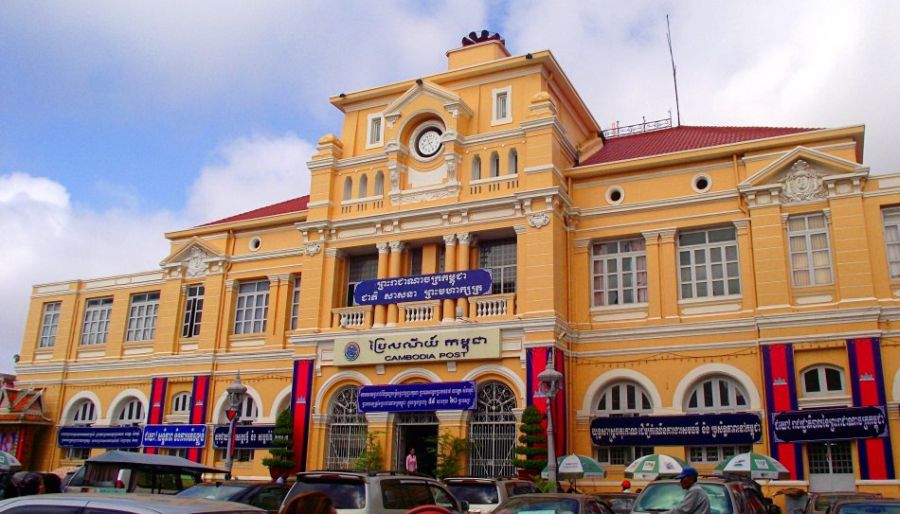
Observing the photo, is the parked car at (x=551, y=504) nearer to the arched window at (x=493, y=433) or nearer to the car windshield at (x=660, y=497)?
the car windshield at (x=660, y=497)

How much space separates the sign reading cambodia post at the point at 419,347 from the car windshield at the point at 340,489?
12138 mm

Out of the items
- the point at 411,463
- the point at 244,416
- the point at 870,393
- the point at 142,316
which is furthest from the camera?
the point at 142,316

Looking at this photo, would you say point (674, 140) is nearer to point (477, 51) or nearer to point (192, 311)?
point (477, 51)

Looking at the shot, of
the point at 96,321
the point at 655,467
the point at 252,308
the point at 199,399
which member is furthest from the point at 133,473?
the point at 96,321

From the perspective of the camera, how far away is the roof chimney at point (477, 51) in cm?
2758

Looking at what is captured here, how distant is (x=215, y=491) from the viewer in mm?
13352

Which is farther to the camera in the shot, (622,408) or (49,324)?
(49,324)

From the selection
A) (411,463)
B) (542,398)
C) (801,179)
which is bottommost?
(411,463)

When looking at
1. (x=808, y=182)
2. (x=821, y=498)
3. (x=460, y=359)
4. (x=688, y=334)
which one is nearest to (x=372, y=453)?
(x=460, y=359)

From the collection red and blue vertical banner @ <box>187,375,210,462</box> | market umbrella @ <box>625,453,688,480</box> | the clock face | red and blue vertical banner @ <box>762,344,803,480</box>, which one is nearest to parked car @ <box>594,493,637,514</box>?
market umbrella @ <box>625,453,688,480</box>

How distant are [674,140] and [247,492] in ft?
62.7

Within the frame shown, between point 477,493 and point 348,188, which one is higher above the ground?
point 348,188

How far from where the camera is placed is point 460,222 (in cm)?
2442

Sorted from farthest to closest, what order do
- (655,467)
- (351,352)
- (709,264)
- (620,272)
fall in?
(351,352) < (620,272) < (709,264) < (655,467)
